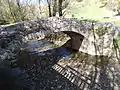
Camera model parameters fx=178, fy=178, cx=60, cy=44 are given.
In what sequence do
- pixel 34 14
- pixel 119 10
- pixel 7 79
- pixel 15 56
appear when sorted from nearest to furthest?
pixel 7 79
pixel 15 56
pixel 34 14
pixel 119 10

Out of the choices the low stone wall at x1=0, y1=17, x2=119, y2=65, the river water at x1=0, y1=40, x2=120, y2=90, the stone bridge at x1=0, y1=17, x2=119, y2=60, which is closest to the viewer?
the low stone wall at x1=0, y1=17, x2=119, y2=65

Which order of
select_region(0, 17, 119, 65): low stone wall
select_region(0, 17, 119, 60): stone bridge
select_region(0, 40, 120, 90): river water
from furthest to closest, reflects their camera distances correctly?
select_region(0, 17, 119, 60): stone bridge < select_region(0, 40, 120, 90): river water < select_region(0, 17, 119, 65): low stone wall

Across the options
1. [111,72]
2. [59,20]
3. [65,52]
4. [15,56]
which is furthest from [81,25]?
[15,56]

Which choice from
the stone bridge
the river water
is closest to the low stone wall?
the stone bridge

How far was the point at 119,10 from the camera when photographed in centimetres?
2483

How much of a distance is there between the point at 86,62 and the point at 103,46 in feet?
7.23

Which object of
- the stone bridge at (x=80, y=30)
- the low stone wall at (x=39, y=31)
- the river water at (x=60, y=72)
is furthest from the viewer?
the stone bridge at (x=80, y=30)

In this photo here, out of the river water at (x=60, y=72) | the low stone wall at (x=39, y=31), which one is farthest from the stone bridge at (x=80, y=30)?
the river water at (x=60, y=72)

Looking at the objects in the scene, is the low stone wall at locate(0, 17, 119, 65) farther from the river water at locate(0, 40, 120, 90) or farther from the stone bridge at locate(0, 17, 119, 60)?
the river water at locate(0, 40, 120, 90)

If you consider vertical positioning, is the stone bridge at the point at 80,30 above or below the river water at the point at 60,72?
above

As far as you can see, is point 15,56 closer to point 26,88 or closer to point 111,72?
point 26,88

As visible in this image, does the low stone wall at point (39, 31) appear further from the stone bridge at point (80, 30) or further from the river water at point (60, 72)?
the river water at point (60, 72)

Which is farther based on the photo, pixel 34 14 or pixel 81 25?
pixel 34 14

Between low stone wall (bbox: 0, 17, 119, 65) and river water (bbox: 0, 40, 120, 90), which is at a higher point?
low stone wall (bbox: 0, 17, 119, 65)
